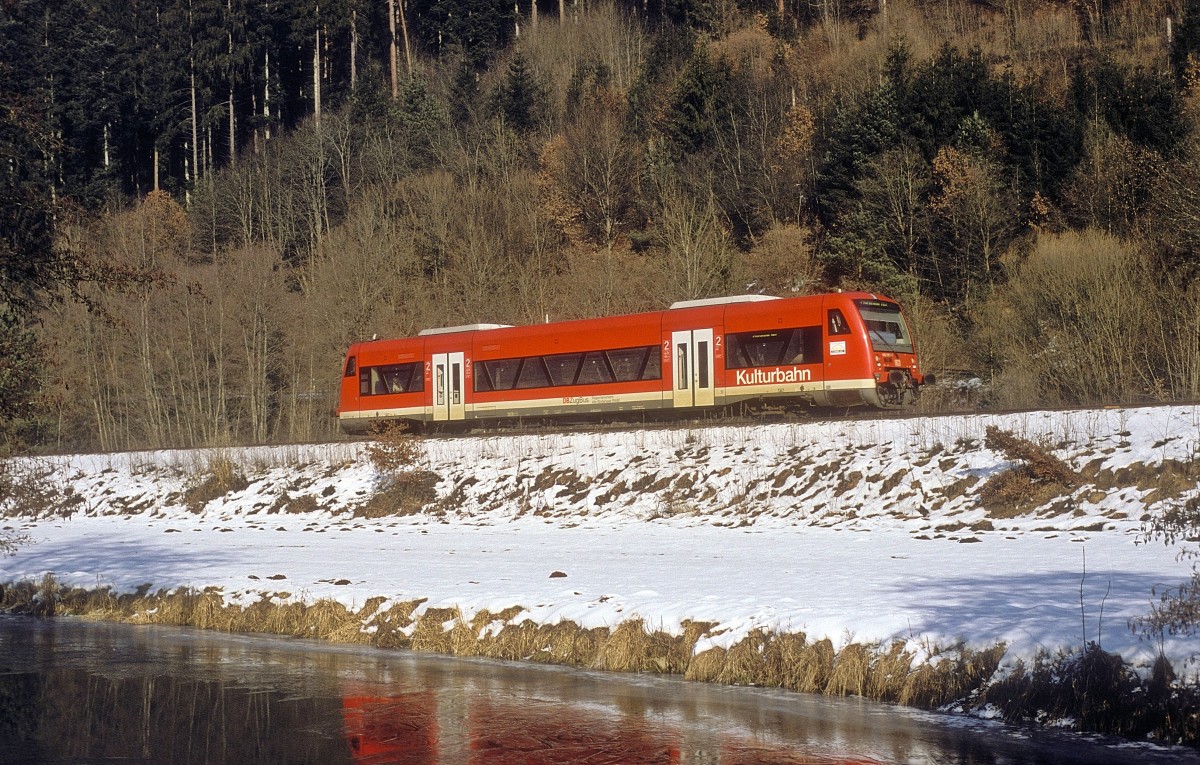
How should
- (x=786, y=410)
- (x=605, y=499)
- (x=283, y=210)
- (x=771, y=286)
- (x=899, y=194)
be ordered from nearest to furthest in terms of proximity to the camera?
(x=605, y=499) < (x=786, y=410) < (x=899, y=194) < (x=771, y=286) < (x=283, y=210)

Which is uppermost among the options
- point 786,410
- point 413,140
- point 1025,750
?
point 413,140

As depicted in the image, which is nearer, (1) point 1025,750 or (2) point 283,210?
(1) point 1025,750

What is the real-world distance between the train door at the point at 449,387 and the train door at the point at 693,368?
723 centimetres

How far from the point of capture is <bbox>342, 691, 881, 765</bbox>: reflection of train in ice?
9.47 metres

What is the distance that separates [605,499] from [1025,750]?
17902 millimetres

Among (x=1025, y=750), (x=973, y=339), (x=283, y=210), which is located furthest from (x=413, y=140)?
(x=1025, y=750)

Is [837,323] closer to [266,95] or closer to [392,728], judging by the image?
[392,728]

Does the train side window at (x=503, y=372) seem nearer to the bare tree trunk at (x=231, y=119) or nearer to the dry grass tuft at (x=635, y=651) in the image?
the dry grass tuft at (x=635, y=651)

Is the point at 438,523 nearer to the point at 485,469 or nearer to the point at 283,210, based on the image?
the point at 485,469

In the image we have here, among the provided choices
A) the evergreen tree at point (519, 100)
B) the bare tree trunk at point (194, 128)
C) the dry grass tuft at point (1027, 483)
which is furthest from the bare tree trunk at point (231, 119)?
the dry grass tuft at point (1027, 483)

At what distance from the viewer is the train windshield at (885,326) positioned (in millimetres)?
28703

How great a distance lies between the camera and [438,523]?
28.1 metres

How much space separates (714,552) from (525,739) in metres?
10.2

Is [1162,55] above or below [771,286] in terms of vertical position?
above
